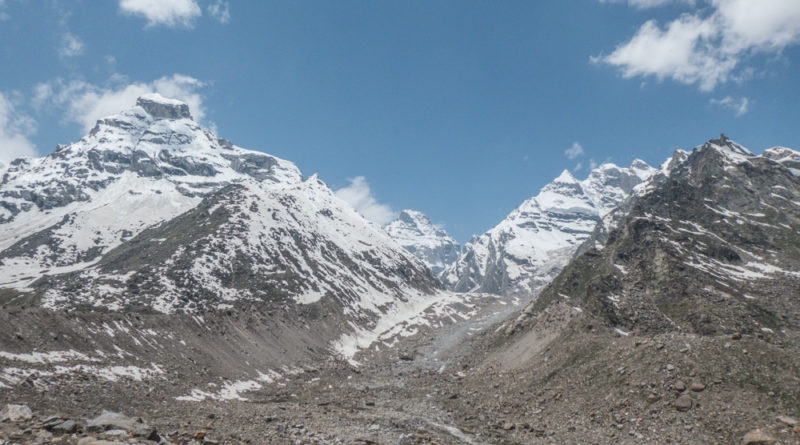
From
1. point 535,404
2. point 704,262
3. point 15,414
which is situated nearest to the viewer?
point 15,414

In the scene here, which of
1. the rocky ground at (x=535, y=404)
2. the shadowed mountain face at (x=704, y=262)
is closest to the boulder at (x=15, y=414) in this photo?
the rocky ground at (x=535, y=404)

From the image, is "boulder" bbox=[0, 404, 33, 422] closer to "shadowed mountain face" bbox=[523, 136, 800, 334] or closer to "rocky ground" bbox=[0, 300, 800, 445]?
"rocky ground" bbox=[0, 300, 800, 445]

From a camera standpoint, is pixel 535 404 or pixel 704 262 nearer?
pixel 535 404

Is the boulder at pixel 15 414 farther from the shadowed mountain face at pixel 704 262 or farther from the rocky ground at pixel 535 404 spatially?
the shadowed mountain face at pixel 704 262

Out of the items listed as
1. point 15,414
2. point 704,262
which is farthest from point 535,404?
point 704,262

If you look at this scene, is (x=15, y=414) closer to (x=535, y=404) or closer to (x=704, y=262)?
(x=535, y=404)

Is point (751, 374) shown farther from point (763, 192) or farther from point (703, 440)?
point (763, 192)

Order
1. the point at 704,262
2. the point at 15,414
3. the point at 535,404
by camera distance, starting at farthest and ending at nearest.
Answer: the point at 704,262, the point at 535,404, the point at 15,414

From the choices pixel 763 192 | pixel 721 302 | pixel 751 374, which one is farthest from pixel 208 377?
pixel 763 192
